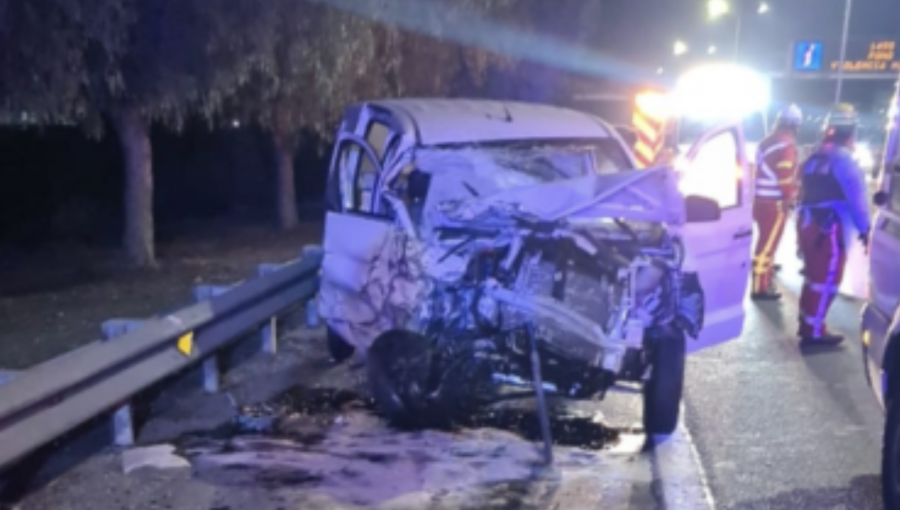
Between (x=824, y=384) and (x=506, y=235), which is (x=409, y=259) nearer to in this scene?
(x=506, y=235)

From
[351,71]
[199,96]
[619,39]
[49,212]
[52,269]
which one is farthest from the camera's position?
[619,39]

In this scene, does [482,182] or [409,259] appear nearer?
[409,259]

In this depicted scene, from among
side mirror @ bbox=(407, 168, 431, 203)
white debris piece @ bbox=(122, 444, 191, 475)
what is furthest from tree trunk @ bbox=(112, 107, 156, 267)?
white debris piece @ bbox=(122, 444, 191, 475)

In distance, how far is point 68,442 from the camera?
5.61m

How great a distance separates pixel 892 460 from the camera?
4.75 metres

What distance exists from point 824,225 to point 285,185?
8.43 meters

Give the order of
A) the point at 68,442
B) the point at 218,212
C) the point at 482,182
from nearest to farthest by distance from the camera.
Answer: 1. the point at 68,442
2. the point at 482,182
3. the point at 218,212

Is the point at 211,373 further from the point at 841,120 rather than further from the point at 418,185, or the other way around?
the point at 841,120

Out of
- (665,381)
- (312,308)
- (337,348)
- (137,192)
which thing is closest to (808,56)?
(137,192)

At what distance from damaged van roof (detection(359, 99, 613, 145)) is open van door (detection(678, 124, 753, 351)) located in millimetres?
847

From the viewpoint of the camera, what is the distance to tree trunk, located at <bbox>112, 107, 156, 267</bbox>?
10891mm

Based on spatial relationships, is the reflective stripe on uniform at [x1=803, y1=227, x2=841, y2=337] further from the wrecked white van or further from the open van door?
the wrecked white van

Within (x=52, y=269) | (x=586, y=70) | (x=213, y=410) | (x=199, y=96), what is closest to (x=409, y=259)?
(x=213, y=410)

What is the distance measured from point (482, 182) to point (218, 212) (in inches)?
423
